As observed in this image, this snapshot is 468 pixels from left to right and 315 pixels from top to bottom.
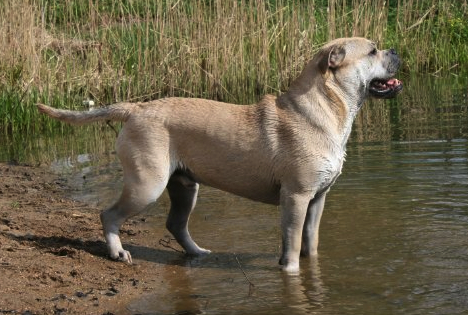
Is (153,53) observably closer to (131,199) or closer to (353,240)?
(353,240)

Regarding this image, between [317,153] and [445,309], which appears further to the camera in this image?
[317,153]

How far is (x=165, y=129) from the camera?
23.9 ft

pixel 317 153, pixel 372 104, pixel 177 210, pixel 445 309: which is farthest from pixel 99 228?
pixel 372 104

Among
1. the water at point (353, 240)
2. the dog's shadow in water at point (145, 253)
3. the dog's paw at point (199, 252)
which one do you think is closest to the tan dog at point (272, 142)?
the dog's shadow in water at point (145, 253)

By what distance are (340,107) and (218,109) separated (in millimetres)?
902

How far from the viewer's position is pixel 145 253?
309 inches

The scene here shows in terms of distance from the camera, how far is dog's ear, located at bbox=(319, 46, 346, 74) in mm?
7277

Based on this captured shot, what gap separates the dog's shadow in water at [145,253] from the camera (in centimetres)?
747

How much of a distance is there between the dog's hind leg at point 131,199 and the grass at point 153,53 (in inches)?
249

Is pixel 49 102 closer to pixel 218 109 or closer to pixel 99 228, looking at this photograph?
pixel 99 228

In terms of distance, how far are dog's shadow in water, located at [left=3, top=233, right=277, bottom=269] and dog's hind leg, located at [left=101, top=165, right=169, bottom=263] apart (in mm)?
134

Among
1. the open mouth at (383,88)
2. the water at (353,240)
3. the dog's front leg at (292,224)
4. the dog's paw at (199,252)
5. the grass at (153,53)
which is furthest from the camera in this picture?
the grass at (153,53)

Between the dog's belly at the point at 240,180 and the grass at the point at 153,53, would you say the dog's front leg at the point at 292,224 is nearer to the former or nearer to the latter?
the dog's belly at the point at 240,180

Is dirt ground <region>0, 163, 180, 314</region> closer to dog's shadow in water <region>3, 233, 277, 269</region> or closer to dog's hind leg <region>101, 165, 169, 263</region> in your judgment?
dog's shadow in water <region>3, 233, 277, 269</region>
